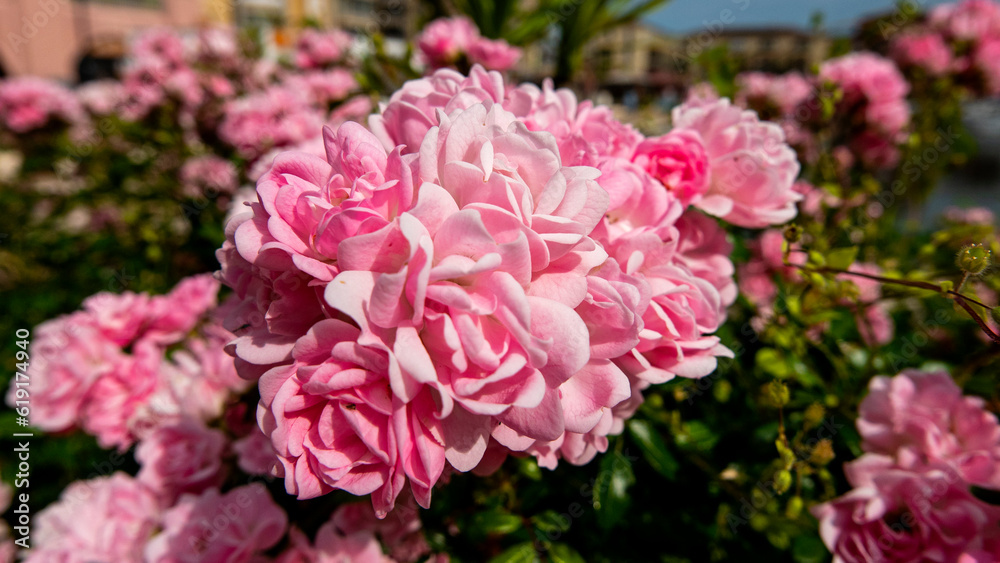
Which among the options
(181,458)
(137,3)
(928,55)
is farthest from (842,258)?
(137,3)

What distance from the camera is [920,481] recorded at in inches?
27.6

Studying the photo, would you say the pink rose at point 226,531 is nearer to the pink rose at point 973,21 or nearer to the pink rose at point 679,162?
the pink rose at point 679,162

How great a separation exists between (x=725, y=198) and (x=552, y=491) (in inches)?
22.0

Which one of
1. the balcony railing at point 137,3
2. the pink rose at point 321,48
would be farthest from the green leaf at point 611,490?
the balcony railing at point 137,3

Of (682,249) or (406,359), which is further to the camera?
(682,249)

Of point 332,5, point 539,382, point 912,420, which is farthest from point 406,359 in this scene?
point 332,5

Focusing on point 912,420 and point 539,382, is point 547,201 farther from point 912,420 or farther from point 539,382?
point 912,420

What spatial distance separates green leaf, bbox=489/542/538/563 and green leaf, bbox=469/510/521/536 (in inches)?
1.3

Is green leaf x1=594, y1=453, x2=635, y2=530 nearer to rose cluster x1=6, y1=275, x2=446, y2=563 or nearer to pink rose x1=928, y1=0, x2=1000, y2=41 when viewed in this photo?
rose cluster x1=6, y1=275, x2=446, y2=563

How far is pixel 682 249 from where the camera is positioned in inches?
27.2

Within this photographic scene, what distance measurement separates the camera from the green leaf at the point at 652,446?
0.77m

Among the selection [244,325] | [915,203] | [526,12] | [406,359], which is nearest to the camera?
[406,359]

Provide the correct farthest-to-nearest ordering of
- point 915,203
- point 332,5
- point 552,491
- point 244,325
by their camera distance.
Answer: point 332,5
point 915,203
point 552,491
point 244,325

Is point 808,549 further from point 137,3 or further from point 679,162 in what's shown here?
point 137,3
